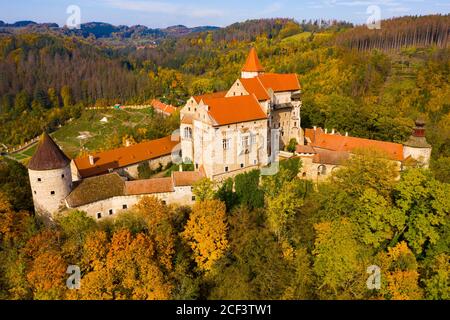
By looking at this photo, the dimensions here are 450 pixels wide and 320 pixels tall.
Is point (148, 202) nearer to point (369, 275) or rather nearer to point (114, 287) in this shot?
point (114, 287)

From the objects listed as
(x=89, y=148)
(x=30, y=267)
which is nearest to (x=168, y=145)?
(x=30, y=267)

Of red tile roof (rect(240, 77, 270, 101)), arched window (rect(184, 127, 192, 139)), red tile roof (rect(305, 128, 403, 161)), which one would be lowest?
red tile roof (rect(305, 128, 403, 161))

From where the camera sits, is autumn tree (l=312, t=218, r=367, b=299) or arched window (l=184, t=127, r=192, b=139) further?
arched window (l=184, t=127, r=192, b=139)

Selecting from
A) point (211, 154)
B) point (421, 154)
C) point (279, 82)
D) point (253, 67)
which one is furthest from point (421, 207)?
point (253, 67)

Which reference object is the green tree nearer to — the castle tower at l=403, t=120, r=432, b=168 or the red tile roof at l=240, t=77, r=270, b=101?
the red tile roof at l=240, t=77, r=270, b=101

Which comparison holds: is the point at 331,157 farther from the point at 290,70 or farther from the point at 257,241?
the point at 290,70

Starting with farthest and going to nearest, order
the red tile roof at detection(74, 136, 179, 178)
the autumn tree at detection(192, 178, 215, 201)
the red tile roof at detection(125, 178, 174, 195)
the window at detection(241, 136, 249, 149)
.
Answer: the red tile roof at detection(74, 136, 179, 178), the window at detection(241, 136, 249, 149), the red tile roof at detection(125, 178, 174, 195), the autumn tree at detection(192, 178, 215, 201)

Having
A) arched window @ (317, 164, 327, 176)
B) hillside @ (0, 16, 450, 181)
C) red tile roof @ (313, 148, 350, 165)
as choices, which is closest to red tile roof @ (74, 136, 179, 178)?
red tile roof @ (313, 148, 350, 165)
